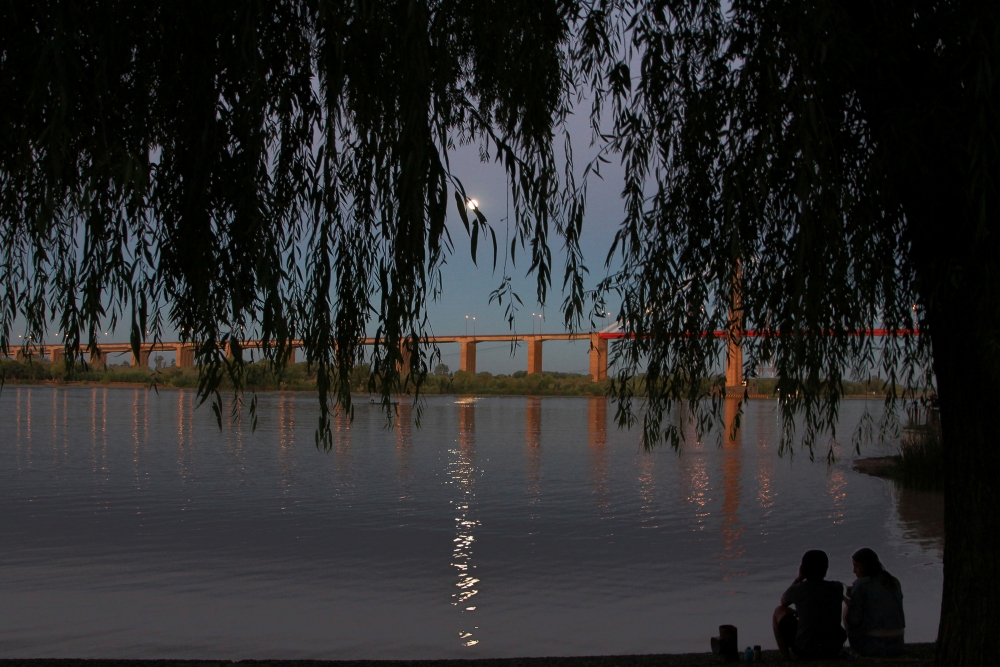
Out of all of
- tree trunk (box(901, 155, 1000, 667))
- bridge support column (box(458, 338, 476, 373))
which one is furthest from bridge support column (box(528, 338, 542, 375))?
tree trunk (box(901, 155, 1000, 667))

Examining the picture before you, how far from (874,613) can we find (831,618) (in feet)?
0.84

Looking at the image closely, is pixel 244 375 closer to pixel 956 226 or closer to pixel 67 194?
pixel 67 194

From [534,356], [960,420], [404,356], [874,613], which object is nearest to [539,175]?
[404,356]

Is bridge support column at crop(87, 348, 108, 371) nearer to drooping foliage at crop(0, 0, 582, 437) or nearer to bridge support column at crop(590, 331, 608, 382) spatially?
drooping foliage at crop(0, 0, 582, 437)

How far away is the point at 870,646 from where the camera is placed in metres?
4.76

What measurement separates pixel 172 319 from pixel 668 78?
2.46 m

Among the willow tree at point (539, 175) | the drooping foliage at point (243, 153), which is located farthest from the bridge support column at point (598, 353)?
the drooping foliage at point (243, 153)

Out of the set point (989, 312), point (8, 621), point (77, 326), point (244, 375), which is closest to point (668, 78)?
point (989, 312)

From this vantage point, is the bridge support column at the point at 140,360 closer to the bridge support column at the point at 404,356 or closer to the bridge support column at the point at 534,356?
the bridge support column at the point at 404,356

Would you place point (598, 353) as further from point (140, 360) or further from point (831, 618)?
point (140, 360)

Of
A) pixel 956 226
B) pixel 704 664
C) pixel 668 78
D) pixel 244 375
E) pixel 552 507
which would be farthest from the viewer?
pixel 552 507

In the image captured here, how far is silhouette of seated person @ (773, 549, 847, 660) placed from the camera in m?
4.69

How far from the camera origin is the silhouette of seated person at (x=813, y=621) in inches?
185

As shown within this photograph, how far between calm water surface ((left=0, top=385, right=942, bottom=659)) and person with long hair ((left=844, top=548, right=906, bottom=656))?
5.68ft
